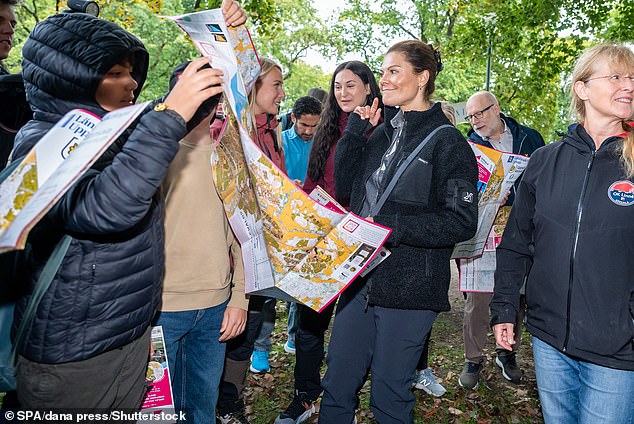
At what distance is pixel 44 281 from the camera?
1.64m

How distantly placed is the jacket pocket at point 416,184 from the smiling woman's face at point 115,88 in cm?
140

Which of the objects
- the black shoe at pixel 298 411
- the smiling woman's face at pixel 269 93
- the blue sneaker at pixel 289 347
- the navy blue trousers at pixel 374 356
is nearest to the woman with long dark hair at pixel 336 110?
the smiling woman's face at pixel 269 93

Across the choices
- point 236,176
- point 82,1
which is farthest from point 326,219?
point 82,1

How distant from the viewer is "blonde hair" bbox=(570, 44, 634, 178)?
2135 millimetres

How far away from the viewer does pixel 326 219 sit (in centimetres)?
214

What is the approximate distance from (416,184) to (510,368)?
9.36 ft

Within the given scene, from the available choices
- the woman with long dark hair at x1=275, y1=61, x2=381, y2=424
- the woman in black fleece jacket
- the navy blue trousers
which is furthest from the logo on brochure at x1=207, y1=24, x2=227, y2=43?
the woman with long dark hair at x1=275, y1=61, x2=381, y2=424

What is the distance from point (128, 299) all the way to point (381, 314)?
1.39 m

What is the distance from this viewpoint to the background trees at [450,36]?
1006 cm

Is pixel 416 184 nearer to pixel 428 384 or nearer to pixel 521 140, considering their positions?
pixel 428 384

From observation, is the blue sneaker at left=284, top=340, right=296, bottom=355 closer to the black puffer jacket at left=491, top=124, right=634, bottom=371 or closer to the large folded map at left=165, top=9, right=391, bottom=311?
the large folded map at left=165, top=9, right=391, bottom=311

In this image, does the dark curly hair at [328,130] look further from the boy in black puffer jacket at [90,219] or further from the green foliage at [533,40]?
the green foliage at [533,40]

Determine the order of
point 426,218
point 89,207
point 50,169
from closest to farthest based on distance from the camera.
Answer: point 50,169 < point 89,207 < point 426,218

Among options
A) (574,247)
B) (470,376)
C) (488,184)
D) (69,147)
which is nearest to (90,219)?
(69,147)
